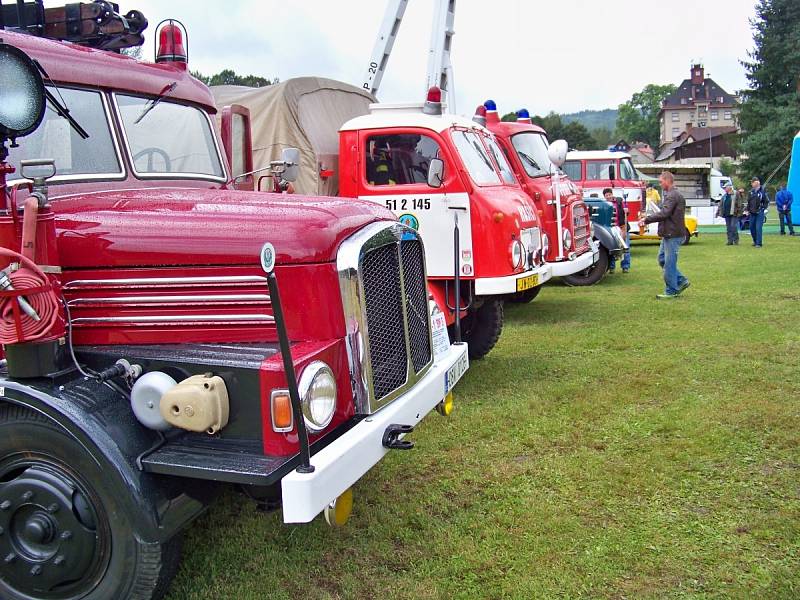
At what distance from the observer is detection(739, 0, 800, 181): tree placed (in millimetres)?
36594

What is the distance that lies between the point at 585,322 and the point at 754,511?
543 cm

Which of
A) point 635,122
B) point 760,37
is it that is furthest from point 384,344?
point 635,122

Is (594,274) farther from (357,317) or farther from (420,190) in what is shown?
(357,317)

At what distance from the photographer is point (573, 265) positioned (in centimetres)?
887

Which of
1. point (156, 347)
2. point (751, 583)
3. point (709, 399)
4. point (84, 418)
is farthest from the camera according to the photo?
point (709, 399)

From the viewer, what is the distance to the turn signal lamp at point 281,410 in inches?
107

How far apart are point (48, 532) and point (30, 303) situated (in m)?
0.91

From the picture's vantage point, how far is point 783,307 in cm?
963

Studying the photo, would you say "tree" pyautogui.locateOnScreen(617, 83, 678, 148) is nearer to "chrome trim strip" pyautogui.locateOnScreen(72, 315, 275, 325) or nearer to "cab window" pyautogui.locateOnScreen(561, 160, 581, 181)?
"cab window" pyautogui.locateOnScreen(561, 160, 581, 181)

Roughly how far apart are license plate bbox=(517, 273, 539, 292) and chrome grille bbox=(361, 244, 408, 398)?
11.0 feet

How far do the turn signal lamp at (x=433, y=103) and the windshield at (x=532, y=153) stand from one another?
233 centimetres

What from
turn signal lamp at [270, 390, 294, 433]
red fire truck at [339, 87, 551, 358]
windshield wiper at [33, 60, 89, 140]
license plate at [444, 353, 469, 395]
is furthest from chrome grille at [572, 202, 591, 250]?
turn signal lamp at [270, 390, 294, 433]

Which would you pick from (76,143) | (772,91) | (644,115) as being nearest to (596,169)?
(76,143)

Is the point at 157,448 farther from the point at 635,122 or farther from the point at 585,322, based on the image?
the point at 635,122
